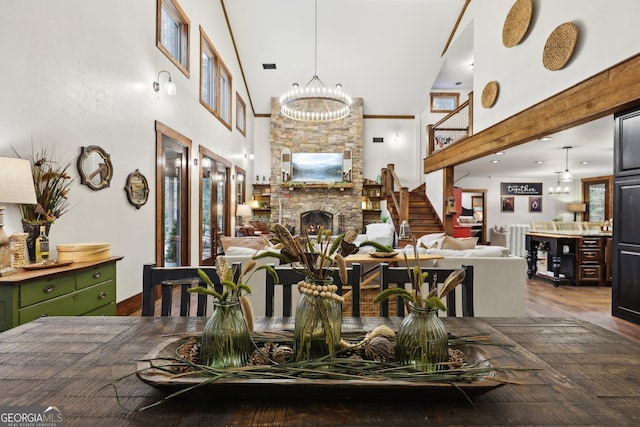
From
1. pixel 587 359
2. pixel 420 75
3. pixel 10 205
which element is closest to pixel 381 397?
pixel 587 359

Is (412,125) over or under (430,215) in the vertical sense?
over

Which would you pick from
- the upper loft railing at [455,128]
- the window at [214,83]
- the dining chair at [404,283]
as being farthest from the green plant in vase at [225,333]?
the upper loft railing at [455,128]

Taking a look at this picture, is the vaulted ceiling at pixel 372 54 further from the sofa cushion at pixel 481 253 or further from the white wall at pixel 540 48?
the sofa cushion at pixel 481 253

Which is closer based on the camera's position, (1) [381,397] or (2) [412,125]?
(1) [381,397]

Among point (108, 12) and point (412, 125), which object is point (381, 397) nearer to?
point (108, 12)

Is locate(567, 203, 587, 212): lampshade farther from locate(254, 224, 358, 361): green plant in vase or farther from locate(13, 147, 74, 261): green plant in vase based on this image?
locate(13, 147, 74, 261): green plant in vase

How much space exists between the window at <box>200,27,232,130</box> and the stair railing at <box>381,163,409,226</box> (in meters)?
4.37

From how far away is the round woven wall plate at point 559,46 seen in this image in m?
3.79

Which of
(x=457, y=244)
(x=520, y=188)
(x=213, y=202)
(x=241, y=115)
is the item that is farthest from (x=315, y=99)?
(x=520, y=188)

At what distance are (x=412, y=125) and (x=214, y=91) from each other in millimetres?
6328

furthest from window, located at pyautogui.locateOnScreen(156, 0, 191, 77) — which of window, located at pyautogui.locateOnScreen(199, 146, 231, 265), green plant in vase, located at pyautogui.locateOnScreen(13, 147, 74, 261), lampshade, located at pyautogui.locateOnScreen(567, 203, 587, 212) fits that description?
lampshade, located at pyautogui.locateOnScreen(567, 203, 587, 212)

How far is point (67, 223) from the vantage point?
112 inches

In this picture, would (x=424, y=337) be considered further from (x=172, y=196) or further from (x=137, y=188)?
(x=172, y=196)

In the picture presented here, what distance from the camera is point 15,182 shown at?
6.36 feet
